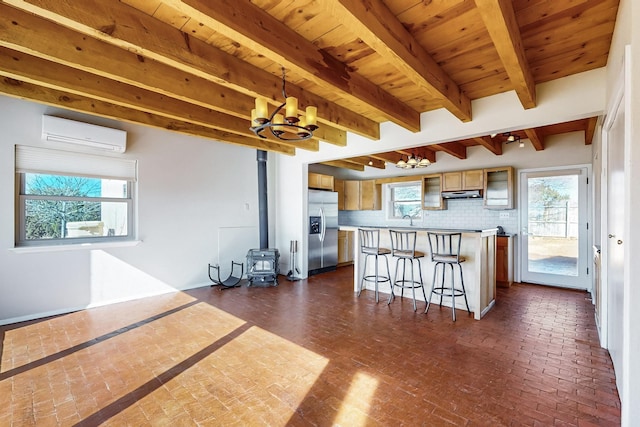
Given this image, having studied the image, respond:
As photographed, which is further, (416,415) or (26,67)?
(26,67)

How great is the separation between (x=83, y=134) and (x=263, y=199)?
112 inches

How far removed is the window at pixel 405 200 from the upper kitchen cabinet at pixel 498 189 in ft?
5.00

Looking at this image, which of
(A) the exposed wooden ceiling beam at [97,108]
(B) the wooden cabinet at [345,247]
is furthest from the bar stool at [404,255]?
(A) the exposed wooden ceiling beam at [97,108]

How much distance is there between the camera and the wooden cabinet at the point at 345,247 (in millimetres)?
7367

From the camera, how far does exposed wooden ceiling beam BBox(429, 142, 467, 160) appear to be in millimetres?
5504

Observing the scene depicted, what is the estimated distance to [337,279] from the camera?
5.92 m

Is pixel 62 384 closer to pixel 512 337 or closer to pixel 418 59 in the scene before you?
pixel 418 59

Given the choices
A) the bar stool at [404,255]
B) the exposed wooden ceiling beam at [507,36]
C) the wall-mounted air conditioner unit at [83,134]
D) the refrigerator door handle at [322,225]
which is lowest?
the bar stool at [404,255]

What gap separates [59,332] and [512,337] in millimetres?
4950

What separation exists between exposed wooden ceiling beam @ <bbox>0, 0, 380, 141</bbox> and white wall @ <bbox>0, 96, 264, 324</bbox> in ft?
6.97

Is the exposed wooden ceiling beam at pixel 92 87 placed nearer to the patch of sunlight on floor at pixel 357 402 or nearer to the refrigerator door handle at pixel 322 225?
the refrigerator door handle at pixel 322 225

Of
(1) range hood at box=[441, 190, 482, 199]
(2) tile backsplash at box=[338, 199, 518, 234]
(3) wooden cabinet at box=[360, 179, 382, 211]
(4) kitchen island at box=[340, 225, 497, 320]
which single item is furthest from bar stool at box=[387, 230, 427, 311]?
(3) wooden cabinet at box=[360, 179, 382, 211]

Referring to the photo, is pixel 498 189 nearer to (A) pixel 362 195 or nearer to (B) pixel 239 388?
(A) pixel 362 195

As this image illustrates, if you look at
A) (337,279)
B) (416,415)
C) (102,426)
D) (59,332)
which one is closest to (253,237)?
(337,279)
